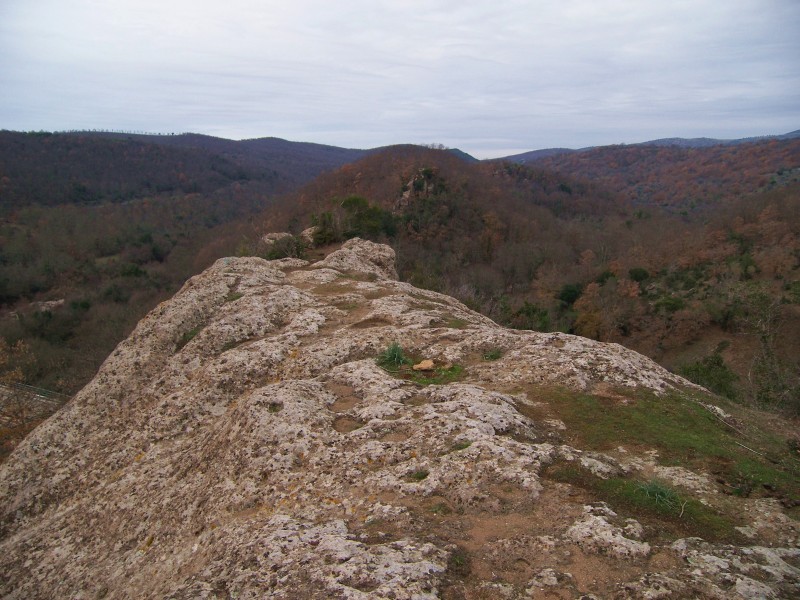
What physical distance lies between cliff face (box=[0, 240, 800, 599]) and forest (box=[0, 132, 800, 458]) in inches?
546

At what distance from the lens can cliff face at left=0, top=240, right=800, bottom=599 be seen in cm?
405

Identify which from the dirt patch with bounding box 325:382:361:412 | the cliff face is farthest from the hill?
the dirt patch with bounding box 325:382:361:412

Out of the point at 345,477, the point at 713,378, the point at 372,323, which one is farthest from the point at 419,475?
the point at 713,378

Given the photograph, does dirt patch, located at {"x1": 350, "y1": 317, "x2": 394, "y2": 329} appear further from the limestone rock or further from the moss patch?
the moss patch

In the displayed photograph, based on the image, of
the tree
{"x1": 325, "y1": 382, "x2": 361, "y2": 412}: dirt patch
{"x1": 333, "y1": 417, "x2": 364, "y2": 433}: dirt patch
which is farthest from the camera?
the tree

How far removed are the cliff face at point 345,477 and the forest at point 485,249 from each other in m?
13.9

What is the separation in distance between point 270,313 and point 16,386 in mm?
→ 23241

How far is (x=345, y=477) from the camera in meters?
5.52

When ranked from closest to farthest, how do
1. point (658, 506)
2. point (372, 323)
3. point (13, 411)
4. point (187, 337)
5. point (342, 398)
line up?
point (658, 506) < point (342, 398) < point (372, 323) < point (187, 337) < point (13, 411)

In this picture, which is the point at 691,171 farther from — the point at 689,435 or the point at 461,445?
the point at 461,445

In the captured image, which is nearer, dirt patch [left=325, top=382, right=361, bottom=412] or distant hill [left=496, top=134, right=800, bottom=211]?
dirt patch [left=325, top=382, right=361, bottom=412]

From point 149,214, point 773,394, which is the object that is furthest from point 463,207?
point 149,214

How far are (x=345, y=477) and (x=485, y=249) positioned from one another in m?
65.4

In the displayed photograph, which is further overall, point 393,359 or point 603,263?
point 603,263
